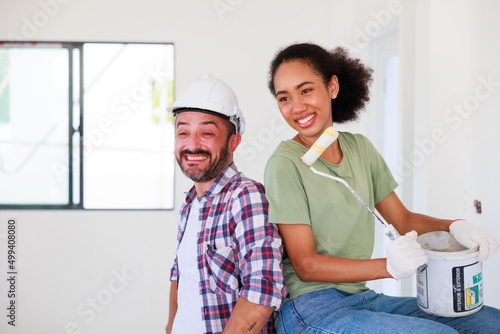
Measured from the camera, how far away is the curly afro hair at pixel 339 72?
1303mm

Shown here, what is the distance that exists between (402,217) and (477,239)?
0.99 feet

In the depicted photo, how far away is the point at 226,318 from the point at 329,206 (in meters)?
0.39

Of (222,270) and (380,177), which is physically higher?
(380,177)

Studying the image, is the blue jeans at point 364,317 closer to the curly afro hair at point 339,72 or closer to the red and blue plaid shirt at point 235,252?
the red and blue plaid shirt at point 235,252

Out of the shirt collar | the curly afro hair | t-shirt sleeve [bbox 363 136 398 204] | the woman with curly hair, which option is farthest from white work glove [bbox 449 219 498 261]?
the shirt collar

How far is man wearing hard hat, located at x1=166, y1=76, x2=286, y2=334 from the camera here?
1.08m

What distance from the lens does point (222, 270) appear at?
1151mm

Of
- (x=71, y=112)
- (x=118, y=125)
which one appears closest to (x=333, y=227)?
(x=118, y=125)

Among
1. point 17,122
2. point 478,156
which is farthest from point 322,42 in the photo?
point 17,122

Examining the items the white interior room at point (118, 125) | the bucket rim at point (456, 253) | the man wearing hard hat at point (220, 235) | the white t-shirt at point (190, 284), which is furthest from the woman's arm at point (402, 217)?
the white interior room at point (118, 125)

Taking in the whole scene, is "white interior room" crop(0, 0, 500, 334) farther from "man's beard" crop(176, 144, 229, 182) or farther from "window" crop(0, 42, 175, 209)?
"man's beard" crop(176, 144, 229, 182)

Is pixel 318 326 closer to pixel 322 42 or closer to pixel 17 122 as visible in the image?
pixel 322 42

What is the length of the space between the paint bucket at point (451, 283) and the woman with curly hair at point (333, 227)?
4 cm

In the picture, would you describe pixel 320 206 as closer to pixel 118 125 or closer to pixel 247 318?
pixel 247 318
